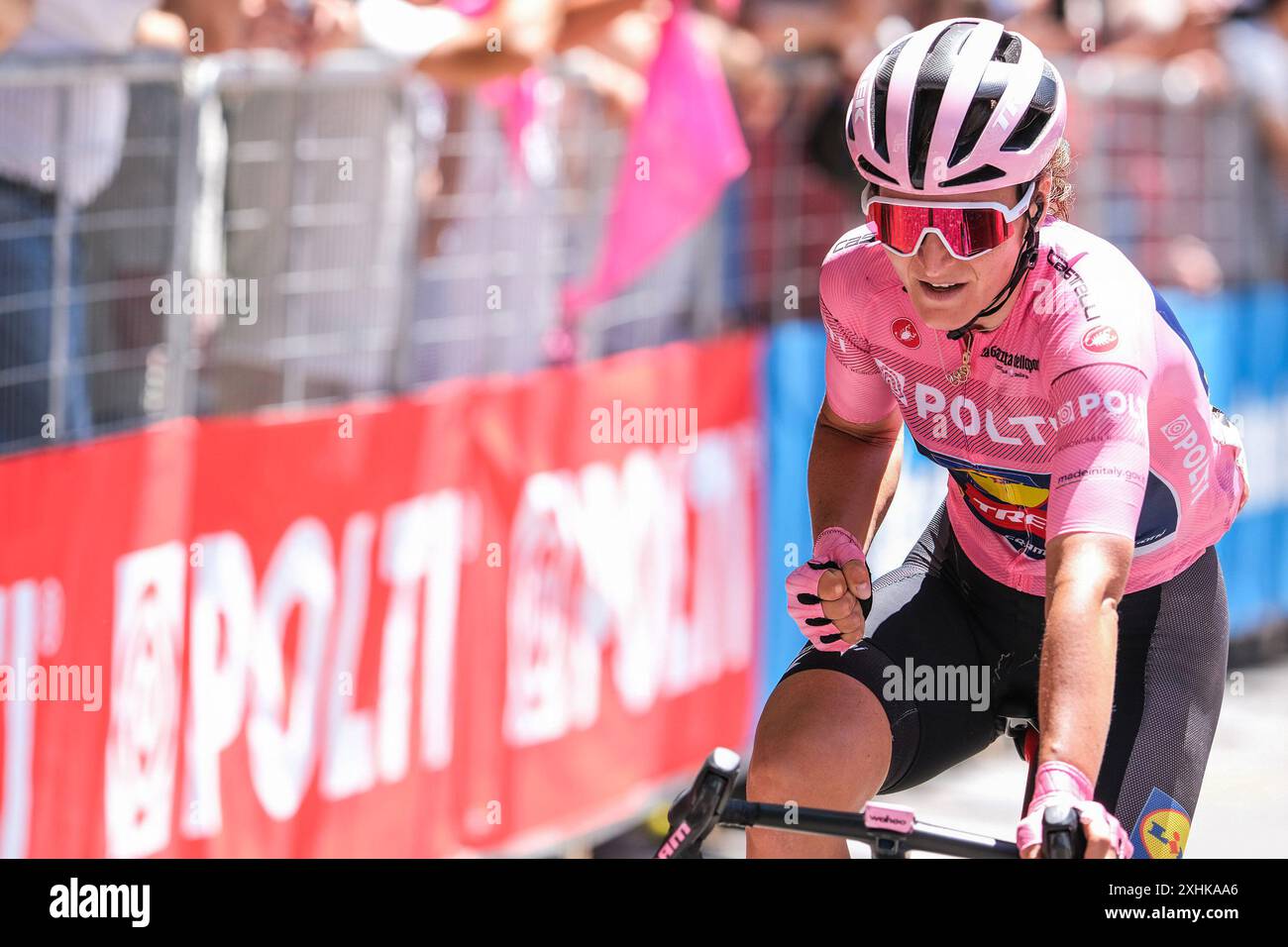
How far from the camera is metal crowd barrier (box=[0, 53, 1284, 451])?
16.4 feet

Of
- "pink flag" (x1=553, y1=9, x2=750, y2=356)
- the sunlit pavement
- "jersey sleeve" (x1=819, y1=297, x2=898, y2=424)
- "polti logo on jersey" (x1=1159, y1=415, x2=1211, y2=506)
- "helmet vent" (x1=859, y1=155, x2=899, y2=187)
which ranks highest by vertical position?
"pink flag" (x1=553, y1=9, x2=750, y2=356)

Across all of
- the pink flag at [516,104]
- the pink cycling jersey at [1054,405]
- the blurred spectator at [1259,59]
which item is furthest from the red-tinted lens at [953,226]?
the blurred spectator at [1259,59]

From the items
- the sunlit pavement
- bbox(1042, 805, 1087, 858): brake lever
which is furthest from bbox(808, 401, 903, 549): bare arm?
the sunlit pavement

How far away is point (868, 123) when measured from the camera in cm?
338

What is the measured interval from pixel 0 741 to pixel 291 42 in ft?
7.96

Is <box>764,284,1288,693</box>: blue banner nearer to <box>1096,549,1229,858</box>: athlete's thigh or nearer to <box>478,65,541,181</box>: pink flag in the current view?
<box>478,65,541,181</box>: pink flag

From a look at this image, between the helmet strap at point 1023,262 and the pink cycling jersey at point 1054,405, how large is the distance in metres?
0.04

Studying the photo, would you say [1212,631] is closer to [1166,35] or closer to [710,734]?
[710,734]

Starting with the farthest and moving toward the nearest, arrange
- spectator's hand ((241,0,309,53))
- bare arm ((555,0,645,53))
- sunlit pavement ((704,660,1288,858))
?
1. bare arm ((555,0,645,53))
2. sunlit pavement ((704,660,1288,858))
3. spectator's hand ((241,0,309,53))

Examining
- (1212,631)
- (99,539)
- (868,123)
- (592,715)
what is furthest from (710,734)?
(868,123)

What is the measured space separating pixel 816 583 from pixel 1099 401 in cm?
68

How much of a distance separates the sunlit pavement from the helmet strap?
→ 2408mm
